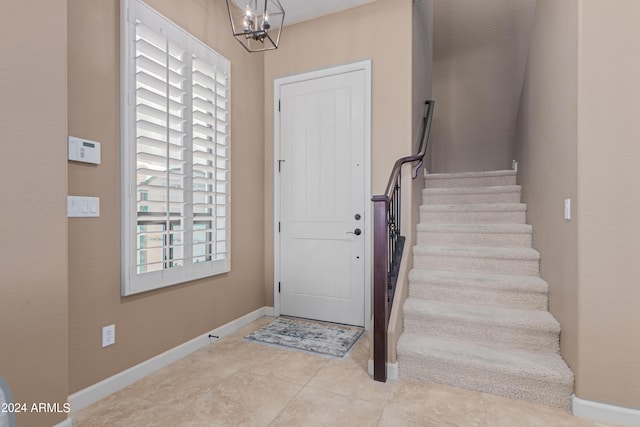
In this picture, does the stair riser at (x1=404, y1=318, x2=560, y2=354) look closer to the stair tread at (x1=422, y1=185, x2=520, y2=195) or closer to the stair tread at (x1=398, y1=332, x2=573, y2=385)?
the stair tread at (x1=398, y1=332, x2=573, y2=385)

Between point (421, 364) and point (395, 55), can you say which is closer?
point (421, 364)

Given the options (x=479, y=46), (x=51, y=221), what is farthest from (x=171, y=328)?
(x=479, y=46)

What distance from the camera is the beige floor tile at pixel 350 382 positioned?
2.07 m

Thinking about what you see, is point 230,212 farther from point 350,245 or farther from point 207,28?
point 207,28

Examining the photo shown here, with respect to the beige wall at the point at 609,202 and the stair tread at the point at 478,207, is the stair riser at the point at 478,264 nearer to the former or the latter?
the stair tread at the point at 478,207

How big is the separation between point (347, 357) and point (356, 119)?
2.13 meters

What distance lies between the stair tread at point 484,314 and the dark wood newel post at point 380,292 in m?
0.41

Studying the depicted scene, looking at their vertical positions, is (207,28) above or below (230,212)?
above

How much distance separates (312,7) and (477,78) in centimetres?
295

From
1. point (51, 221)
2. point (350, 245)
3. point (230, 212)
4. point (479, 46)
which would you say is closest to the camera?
point (51, 221)

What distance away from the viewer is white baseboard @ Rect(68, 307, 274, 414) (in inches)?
76.3

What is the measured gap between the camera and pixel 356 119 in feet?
10.6

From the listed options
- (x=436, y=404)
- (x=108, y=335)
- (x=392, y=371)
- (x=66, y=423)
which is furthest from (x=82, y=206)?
(x=436, y=404)

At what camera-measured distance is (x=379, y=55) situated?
3160 mm
